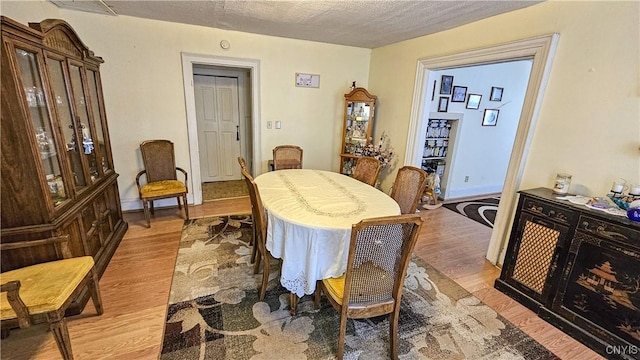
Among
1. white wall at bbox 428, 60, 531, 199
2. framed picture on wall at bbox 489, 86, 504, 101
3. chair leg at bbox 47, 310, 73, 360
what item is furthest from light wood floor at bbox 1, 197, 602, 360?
framed picture on wall at bbox 489, 86, 504, 101

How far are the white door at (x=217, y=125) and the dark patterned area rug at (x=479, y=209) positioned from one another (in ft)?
13.0

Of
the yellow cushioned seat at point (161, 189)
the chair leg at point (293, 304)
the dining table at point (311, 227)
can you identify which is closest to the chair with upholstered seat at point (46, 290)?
the dining table at point (311, 227)

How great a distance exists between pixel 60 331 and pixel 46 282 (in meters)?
0.30

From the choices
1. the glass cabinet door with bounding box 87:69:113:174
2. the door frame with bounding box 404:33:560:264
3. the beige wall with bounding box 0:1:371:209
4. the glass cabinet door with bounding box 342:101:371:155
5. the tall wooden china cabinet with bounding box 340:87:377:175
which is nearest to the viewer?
the door frame with bounding box 404:33:560:264

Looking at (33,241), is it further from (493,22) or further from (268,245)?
(493,22)

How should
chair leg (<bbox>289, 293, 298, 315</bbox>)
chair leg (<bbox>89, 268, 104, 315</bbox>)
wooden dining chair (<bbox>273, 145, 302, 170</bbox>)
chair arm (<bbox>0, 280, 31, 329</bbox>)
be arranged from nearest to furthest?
chair arm (<bbox>0, 280, 31, 329</bbox>) < chair leg (<bbox>89, 268, 104, 315</bbox>) < chair leg (<bbox>289, 293, 298, 315</bbox>) < wooden dining chair (<bbox>273, 145, 302, 170</bbox>)

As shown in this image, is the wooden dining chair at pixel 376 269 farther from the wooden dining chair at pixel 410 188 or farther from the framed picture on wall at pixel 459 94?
the framed picture on wall at pixel 459 94

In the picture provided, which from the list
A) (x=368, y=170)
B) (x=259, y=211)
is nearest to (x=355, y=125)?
(x=368, y=170)

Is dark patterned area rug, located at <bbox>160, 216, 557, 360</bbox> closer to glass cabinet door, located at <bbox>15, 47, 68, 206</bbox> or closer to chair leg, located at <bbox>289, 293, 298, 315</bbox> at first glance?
chair leg, located at <bbox>289, 293, 298, 315</bbox>

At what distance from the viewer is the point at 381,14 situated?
2.61 m

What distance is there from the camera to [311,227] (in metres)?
1.68

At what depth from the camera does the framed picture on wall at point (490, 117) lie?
4504 mm

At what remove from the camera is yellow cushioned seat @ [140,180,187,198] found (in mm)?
3105

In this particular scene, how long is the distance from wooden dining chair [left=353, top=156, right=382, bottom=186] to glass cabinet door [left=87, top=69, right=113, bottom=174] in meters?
2.66
